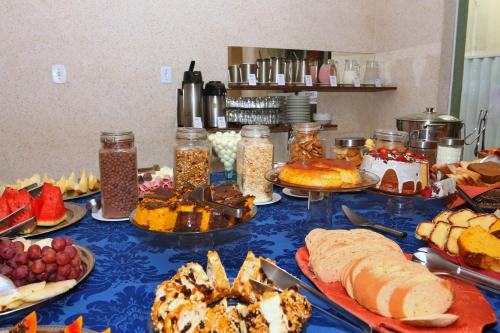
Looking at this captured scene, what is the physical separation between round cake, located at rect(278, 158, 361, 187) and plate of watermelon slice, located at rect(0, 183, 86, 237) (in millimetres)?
674

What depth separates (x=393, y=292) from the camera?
2.32 ft

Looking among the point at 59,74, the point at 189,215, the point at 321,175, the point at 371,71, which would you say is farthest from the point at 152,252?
the point at 371,71

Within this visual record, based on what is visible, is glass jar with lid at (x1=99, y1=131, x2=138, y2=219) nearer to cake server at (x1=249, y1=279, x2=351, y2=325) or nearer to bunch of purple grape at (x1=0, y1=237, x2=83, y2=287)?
bunch of purple grape at (x1=0, y1=237, x2=83, y2=287)

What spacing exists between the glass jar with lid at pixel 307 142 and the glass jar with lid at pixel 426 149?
1.32ft

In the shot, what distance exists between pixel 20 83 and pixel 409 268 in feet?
10.4

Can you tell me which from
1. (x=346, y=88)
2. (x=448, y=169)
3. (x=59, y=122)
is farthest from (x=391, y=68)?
(x=59, y=122)

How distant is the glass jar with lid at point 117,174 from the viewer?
1.28m

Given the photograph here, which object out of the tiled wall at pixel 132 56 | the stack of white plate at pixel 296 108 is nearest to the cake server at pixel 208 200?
the tiled wall at pixel 132 56

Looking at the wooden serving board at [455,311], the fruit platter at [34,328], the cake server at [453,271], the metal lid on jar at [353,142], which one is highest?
the metal lid on jar at [353,142]

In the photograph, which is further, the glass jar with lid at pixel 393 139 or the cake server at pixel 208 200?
the glass jar with lid at pixel 393 139

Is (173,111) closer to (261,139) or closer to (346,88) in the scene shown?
(346,88)

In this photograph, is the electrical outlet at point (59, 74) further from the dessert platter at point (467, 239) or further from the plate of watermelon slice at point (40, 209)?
the dessert platter at point (467, 239)

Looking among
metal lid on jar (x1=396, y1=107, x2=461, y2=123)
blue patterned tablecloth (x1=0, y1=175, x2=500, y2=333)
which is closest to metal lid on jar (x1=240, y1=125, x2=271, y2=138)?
blue patterned tablecloth (x1=0, y1=175, x2=500, y2=333)

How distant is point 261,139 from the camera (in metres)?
1.52
